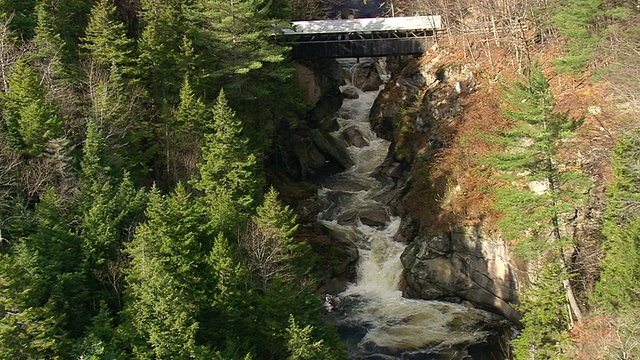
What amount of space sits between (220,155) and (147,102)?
23.9 feet

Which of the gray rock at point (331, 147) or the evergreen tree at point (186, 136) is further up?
the evergreen tree at point (186, 136)

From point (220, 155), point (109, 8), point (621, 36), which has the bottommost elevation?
point (220, 155)

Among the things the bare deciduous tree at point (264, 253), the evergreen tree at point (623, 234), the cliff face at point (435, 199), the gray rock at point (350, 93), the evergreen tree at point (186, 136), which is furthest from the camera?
the gray rock at point (350, 93)

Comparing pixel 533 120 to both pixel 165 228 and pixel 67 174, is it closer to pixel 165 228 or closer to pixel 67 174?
pixel 165 228

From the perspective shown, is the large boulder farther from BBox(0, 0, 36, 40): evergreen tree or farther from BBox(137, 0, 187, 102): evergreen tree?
BBox(0, 0, 36, 40): evergreen tree

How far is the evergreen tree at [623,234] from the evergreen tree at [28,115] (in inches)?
941

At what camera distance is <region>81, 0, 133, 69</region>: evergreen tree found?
96.8ft

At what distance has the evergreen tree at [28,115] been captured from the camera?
24250mm

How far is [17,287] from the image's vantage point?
17.5 meters

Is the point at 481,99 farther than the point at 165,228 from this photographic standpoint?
Yes

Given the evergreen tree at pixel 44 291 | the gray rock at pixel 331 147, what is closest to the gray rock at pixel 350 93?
the gray rock at pixel 331 147

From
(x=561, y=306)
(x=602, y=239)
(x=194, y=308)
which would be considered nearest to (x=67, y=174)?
(x=194, y=308)

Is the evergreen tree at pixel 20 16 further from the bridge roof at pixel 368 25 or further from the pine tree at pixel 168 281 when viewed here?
the bridge roof at pixel 368 25

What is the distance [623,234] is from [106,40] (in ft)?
86.4
